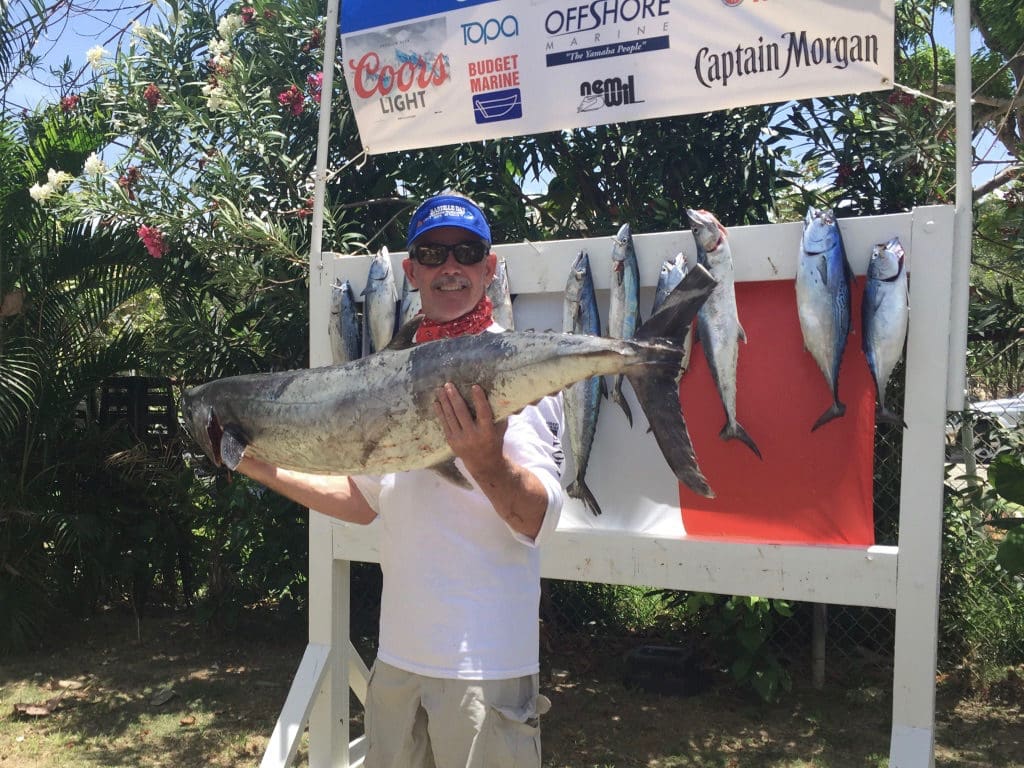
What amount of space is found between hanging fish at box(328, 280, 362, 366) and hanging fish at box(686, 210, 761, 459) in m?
1.58

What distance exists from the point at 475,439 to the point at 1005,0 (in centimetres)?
713

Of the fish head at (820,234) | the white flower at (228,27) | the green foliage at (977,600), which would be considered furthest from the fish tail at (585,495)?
the white flower at (228,27)

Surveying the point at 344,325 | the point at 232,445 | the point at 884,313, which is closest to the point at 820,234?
the point at 884,313

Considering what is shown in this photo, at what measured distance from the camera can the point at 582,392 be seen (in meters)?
3.87

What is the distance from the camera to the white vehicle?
17.5ft

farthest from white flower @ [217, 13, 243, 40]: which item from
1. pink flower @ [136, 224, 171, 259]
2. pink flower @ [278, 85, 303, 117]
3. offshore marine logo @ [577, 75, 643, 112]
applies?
offshore marine logo @ [577, 75, 643, 112]

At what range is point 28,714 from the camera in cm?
Result: 573

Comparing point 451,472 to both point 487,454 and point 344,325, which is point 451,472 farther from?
point 344,325

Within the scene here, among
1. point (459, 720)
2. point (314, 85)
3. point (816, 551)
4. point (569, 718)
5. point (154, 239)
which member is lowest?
point (569, 718)

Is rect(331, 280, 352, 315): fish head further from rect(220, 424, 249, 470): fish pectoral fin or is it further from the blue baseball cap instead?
rect(220, 424, 249, 470): fish pectoral fin

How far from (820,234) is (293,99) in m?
3.96

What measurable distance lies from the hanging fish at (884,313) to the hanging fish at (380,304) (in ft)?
6.38

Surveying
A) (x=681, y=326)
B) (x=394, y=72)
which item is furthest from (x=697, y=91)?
(x=681, y=326)

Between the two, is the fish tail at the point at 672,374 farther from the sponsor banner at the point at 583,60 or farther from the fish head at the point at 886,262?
the sponsor banner at the point at 583,60
